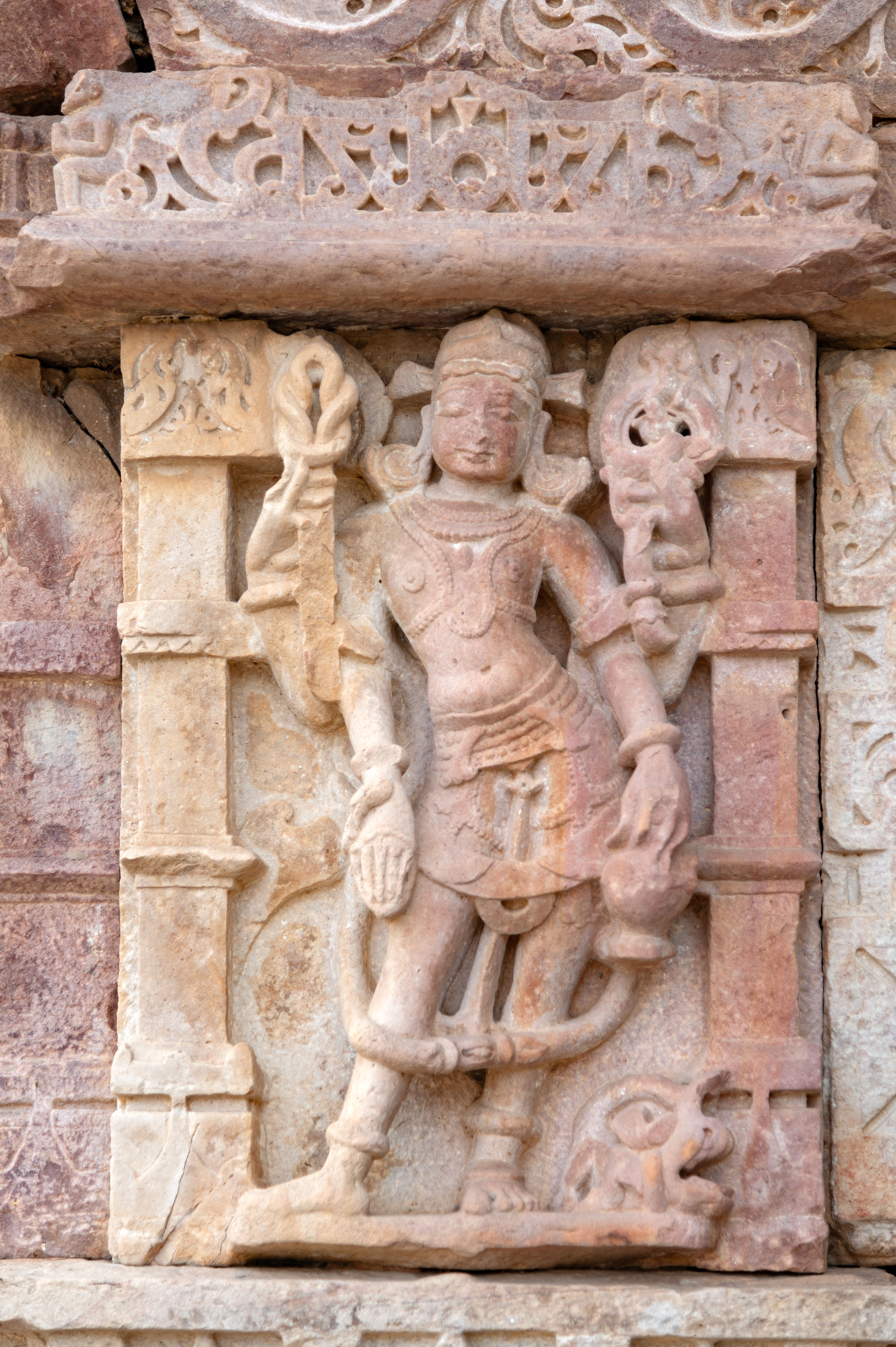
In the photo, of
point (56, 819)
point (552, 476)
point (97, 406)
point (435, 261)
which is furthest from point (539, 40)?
point (56, 819)

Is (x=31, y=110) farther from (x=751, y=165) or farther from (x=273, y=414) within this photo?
(x=751, y=165)

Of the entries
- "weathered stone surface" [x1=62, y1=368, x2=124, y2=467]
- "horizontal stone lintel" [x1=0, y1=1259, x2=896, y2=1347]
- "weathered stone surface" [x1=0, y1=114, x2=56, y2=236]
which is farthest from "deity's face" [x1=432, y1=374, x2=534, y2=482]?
"horizontal stone lintel" [x1=0, y1=1259, x2=896, y2=1347]

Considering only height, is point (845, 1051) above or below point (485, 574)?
below

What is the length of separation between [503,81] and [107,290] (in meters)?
1.10

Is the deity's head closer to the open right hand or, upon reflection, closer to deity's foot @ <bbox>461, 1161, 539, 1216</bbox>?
the open right hand

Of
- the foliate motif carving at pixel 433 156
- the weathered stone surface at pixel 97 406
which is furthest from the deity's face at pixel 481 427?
the weathered stone surface at pixel 97 406

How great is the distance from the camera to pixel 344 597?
155 inches

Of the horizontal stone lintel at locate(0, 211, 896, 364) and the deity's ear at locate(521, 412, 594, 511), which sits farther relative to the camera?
the deity's ear at locate(521, 412, 594, 511)

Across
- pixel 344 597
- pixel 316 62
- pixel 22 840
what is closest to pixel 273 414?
pixel 344 597

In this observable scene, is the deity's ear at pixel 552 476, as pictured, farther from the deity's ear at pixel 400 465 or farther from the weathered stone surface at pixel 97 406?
the weathered stone surface at pixel 97 406

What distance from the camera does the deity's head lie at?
385 centimetres

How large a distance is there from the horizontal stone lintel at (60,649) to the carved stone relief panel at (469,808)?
0.67 feet

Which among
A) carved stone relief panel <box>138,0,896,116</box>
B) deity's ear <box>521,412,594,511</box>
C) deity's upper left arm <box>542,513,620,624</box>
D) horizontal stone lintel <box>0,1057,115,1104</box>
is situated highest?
carved stone relief panel <box>138,0,896,116</box>

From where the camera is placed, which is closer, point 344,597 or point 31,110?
point 344,597
